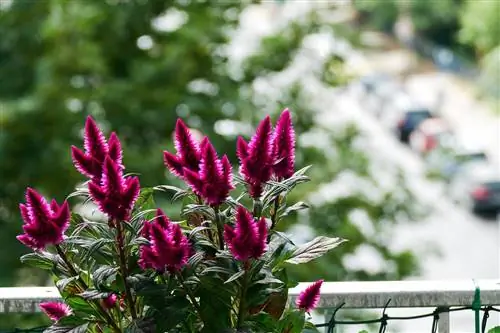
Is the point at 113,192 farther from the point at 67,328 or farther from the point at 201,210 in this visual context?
the point at 67,328

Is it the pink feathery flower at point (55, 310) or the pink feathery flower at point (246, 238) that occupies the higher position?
the pink feathery flower at point (246, 238)

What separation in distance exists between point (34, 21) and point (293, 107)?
2.02 meters

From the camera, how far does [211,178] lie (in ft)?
4.74

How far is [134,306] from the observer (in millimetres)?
1553

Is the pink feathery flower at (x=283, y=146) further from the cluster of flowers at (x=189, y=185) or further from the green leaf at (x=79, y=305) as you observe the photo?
the green leaf at (x=79, y=305)

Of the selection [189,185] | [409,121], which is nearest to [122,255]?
[189,185]

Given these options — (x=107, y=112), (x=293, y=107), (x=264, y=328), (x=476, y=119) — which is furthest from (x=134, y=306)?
(x=476, y=119)

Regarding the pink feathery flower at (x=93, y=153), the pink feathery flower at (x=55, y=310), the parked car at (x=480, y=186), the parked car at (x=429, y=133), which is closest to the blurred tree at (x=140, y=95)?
the pink feathery flower at (x=55, y=310)

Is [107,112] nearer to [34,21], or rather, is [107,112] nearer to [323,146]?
[34,21]

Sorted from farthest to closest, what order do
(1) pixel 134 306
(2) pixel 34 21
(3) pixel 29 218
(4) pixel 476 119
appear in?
(4) pixel 476 119 < (2) pixel 34 21 < (1) pixel 134 306 < (3) pixel 29 218

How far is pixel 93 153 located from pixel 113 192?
140 millimetres

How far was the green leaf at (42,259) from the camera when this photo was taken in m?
1.51

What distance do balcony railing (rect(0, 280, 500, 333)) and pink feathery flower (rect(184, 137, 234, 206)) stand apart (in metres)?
0.48

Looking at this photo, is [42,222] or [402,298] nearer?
[42,222]
